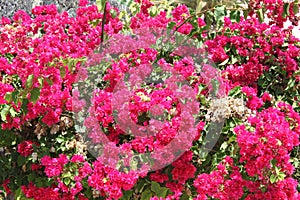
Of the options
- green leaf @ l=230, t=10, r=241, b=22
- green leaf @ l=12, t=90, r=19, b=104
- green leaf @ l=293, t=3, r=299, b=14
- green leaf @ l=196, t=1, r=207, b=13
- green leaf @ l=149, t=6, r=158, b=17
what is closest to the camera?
green leaf @ l=12, t=90, r=19, b=104

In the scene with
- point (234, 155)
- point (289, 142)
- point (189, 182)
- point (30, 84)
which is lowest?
point (189, 182)

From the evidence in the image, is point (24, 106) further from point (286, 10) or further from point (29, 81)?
point (286, 10)

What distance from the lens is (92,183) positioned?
2297mm

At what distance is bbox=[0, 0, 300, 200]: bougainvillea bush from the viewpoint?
2.29 m

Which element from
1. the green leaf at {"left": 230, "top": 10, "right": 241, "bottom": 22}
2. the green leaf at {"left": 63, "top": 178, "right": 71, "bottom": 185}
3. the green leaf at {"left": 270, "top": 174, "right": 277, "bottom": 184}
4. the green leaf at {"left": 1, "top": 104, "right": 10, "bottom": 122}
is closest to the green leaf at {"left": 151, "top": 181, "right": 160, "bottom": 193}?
the green leaf at {"left": 63, "top": 178, "right": 71, "bottom": 185}

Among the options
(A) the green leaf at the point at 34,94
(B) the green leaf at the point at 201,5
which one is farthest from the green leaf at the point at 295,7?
(B) the green leaf at the point at 201,5

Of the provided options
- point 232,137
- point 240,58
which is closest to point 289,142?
point 232,137

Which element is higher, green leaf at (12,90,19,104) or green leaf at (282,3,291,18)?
green leaf at (282,3,291,18)

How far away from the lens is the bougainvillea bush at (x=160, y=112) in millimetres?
2285

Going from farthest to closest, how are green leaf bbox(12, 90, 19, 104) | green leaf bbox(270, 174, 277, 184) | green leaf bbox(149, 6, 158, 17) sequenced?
green leaf bbox(149, 6, 158, 17), green leaf bbox(12, 90, 19, 104), green leaf bbox(270, 174, 277, 184)

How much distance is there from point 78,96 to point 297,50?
4.19ft

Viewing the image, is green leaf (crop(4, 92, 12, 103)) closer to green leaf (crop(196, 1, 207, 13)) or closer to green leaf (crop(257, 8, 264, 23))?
green leaf (crop(257, 8, 264, 23))

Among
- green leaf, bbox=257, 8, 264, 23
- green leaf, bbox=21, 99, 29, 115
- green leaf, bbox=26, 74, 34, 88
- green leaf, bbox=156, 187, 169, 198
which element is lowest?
green leaf, bbox=156, 187, 169, 198

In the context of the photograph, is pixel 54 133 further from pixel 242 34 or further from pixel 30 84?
pixel 242 34
